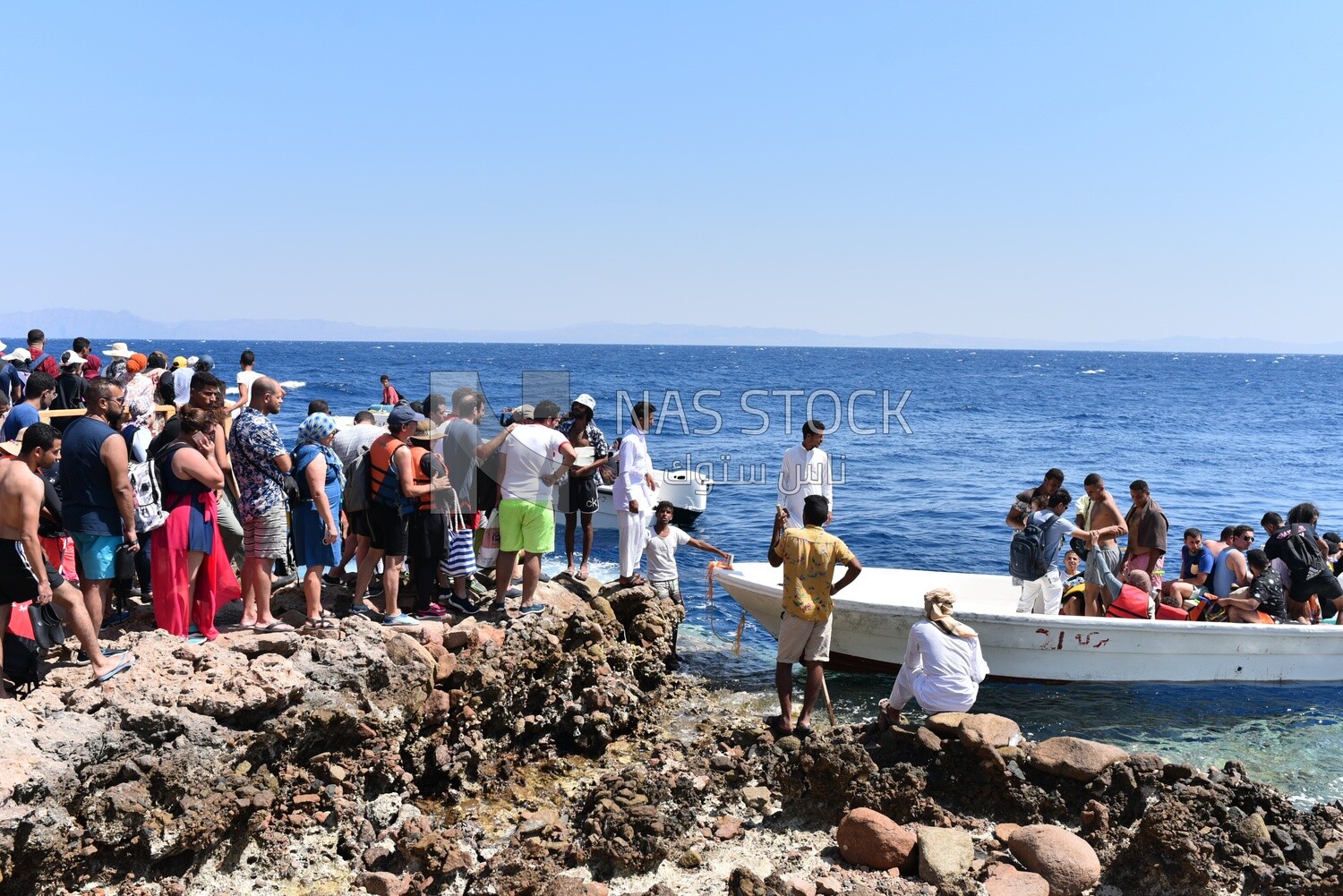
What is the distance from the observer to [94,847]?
5688mm

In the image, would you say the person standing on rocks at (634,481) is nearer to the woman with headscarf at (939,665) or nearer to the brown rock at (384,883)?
the woman with headscarf at (939,665)

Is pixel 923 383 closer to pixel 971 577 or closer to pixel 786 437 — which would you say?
pixel 786 437

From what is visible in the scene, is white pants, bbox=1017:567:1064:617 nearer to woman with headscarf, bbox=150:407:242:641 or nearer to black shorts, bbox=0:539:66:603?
woman with headscarf, bbox=150:407:242:641

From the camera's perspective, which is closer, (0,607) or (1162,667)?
(0,607)

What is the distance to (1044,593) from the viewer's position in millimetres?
10797

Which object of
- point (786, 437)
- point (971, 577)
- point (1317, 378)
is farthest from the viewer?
point (1317, 378)

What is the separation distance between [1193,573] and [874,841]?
7.56 metres

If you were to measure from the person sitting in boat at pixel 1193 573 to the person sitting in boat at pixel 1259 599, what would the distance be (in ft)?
1.53

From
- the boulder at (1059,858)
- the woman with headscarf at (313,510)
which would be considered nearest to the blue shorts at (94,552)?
the woman with headscarf at (313,510)

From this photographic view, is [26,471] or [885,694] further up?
[26,471]

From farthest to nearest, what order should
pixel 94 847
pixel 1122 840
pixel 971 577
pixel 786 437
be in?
pixel 786 437 < pixel 971 577 < pixel 1122 840 < pixel 94 847

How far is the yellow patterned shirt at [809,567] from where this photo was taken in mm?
7859

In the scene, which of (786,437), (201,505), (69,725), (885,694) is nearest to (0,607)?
(69,725)

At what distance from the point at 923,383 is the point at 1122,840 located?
3580 inches
